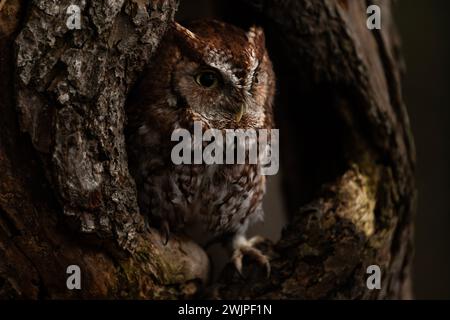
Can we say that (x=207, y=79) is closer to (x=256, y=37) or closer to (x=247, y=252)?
(x=256, y=37)

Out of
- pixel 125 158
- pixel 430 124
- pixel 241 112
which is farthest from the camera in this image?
pixel 430 124

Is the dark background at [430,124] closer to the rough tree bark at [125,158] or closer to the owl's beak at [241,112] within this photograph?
the rough tree bark at [125,158]

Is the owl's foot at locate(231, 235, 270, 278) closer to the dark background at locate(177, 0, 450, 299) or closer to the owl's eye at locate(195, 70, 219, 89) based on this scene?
the owl's eye at locate(195, 70, 219, 89)

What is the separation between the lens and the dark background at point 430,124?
312 centimetres

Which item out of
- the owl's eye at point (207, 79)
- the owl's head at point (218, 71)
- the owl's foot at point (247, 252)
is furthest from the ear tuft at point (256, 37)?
the owl's foot at point (247, 252)

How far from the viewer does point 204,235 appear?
2080 mm

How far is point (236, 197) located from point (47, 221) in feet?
2.09

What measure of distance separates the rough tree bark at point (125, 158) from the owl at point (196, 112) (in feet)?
0.36

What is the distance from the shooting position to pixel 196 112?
1.75m

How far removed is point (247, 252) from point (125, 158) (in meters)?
0.60

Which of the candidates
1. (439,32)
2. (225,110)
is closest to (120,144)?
(225,110)

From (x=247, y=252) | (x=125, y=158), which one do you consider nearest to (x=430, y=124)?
(x=247, y=252)
